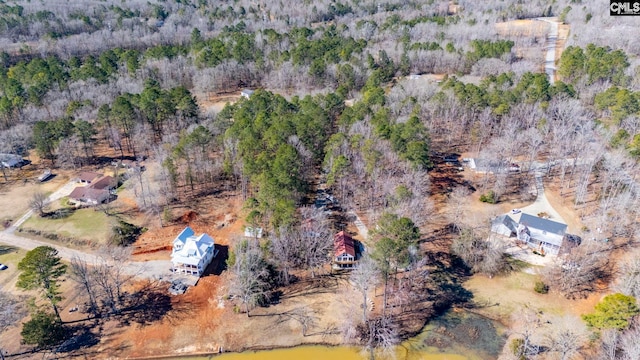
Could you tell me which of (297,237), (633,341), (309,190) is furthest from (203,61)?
(633,341)

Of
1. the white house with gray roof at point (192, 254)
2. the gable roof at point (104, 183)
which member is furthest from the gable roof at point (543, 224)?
the gable roof at point (104, 183)

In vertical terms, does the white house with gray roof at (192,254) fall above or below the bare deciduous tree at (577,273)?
above

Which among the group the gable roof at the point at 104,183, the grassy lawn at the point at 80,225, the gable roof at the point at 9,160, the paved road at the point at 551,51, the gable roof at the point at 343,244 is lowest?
the gable roof at the point at 343,244

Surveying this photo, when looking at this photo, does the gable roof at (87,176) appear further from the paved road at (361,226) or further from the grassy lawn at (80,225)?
the paved road at (361,226)

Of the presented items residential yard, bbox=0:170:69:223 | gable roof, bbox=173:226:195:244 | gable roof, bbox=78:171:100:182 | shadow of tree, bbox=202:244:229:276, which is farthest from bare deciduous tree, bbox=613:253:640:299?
residential yard, bbox=0:170:69:223

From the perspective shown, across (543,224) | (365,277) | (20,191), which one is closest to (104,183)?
(20,191)

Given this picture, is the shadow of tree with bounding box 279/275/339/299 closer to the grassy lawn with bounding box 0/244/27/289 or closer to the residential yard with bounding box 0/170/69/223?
the grassy lawn with bounding box 0/244/27/289

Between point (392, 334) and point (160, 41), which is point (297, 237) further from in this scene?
point (160, 41)

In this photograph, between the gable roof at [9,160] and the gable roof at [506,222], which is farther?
the gable roof at [9,160]

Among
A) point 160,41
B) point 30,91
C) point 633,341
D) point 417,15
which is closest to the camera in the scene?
point 633,341
